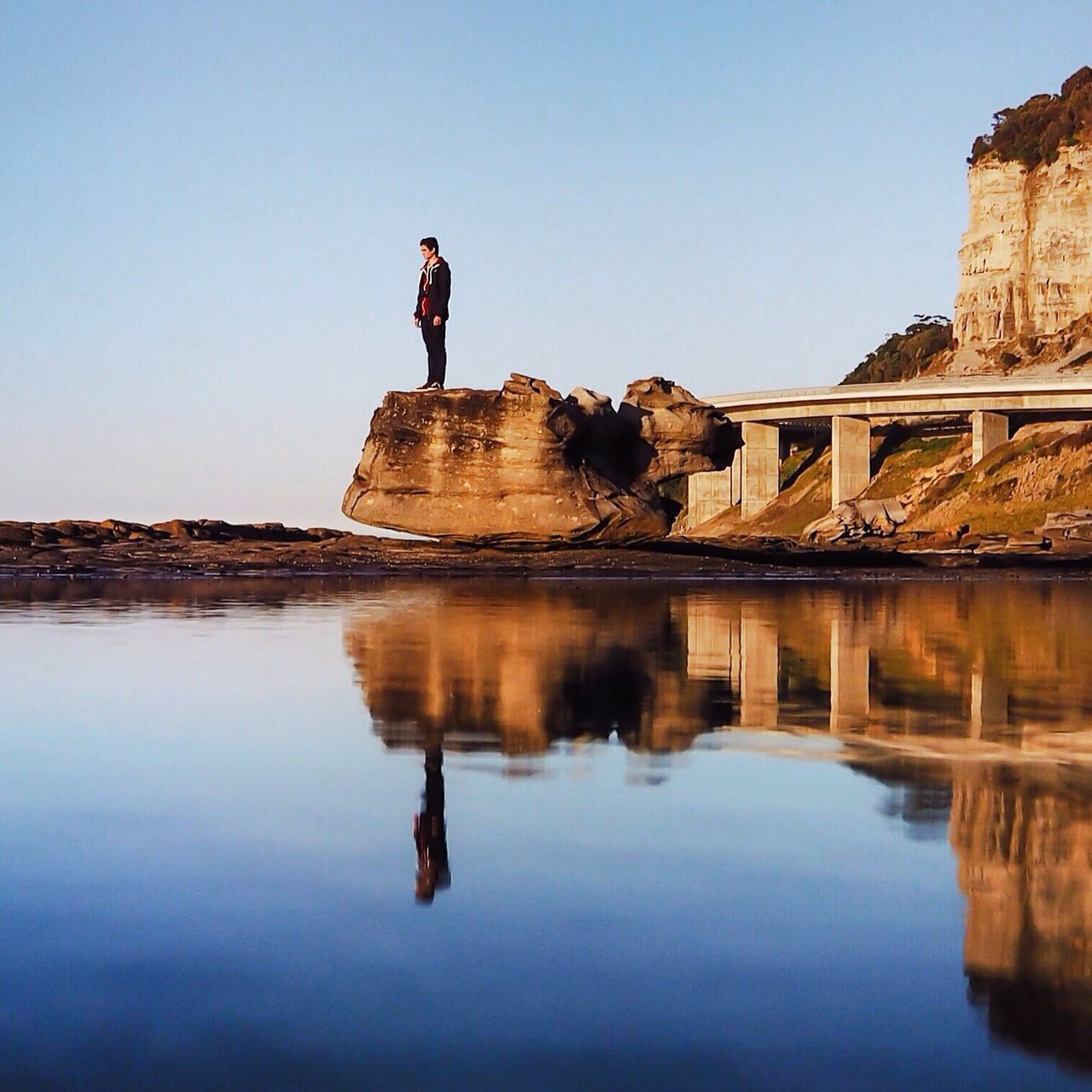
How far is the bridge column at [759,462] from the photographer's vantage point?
110 meters

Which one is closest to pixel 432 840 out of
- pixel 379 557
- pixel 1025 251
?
pixel 379 557

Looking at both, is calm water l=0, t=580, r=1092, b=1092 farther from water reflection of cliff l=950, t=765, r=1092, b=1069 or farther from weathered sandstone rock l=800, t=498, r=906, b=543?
weathered sandstone rock l=800, t=498, r=906, b=543

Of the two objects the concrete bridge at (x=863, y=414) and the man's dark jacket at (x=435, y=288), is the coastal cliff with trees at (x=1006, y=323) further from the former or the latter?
the man's dark jacket at (x=435, y=288)

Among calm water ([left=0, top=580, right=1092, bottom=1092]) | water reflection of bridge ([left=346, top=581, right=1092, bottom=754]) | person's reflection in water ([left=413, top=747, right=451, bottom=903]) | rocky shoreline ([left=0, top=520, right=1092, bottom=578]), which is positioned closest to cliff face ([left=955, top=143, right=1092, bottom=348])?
rocky shoreline ([left=0, top=520, right=1092, bottom=578])

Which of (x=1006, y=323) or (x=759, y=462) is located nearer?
(x=759, y=462)

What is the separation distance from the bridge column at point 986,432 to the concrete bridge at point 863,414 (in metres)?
0.06

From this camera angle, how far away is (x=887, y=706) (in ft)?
36.2

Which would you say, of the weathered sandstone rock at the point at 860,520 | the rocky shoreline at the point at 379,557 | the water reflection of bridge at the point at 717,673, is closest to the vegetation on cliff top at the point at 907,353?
the weathered sandstone rock at the point at 860,520

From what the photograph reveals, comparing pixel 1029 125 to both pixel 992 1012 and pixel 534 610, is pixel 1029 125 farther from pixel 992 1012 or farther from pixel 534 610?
pixel 992 1012

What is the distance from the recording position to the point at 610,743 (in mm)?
9219

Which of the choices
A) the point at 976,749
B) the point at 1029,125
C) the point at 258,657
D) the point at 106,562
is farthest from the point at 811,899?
the point at 1029,125

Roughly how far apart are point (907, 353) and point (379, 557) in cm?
11151

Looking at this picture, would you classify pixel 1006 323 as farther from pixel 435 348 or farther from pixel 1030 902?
pixel 1030 902

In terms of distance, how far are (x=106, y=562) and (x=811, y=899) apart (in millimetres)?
38475
